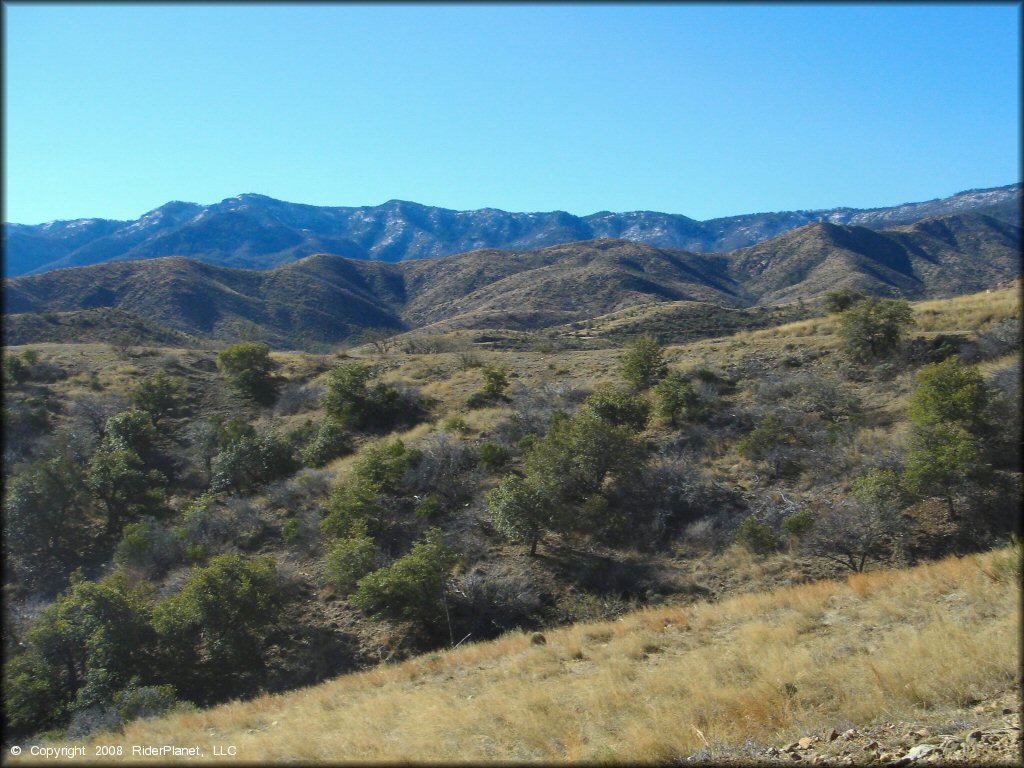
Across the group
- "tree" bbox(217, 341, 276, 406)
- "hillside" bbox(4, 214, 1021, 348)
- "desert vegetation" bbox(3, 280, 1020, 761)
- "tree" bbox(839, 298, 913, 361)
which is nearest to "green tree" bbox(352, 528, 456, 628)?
Answer: "desert vegetation" bbox(3, 280, 1020, 761)

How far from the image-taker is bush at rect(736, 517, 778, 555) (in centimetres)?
1581

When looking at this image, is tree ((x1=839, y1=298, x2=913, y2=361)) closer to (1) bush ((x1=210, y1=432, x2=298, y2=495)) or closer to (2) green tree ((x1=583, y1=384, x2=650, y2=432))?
(2) green tree ((x1=583, y1=384, x2=650, y2=432))

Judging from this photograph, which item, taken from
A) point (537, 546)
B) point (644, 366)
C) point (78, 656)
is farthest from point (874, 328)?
point (78, 656)

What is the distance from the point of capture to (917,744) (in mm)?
4953

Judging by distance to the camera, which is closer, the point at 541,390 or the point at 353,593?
Answer: the point at 353,593

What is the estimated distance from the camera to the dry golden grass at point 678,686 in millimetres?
5992

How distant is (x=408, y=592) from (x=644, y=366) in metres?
15.4

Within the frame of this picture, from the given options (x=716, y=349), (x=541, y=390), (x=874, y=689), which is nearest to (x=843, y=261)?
(x=716, y=349)

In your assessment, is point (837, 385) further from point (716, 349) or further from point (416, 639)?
point (416, 639)

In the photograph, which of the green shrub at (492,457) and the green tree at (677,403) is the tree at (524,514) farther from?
the green tree at (677,403)

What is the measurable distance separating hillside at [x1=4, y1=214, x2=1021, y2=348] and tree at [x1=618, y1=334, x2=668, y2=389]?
51748mm

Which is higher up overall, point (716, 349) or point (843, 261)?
point (843, 261)

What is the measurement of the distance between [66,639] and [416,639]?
325 inches

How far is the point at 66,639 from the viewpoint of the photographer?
14.1 meters
